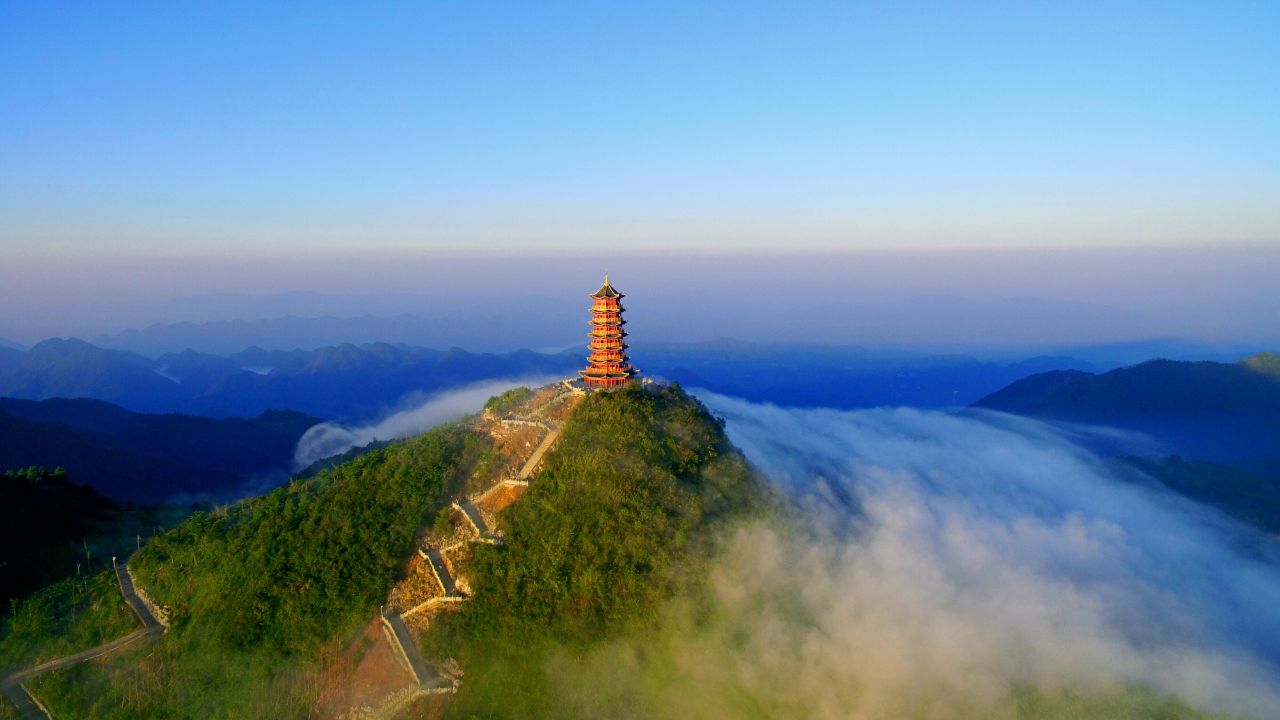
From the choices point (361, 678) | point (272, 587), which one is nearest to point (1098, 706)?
point (361, 678)

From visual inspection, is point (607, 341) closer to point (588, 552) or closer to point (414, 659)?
point (588, 552)

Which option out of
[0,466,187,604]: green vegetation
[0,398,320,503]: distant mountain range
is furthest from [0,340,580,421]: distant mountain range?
[0,466,187,604]: green vegetation

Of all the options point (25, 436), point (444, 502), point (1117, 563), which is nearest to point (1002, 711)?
point (1117, 563)

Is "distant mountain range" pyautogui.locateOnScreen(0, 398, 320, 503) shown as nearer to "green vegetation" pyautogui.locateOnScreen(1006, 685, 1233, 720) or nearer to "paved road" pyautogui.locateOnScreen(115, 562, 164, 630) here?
"paved road" pyautogui.locateOnScreen(115, 562, 164, 630)

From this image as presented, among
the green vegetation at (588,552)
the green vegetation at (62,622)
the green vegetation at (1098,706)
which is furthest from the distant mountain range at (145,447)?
the green vegetation at (1098,706)

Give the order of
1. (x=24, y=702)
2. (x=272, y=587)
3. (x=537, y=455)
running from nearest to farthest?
(x=24, y=702) < (x=272, y=587) < (x=537, y=455)

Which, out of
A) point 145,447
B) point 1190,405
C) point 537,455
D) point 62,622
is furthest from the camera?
point 1190,405
